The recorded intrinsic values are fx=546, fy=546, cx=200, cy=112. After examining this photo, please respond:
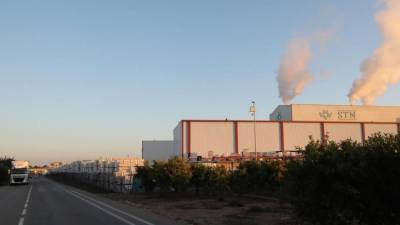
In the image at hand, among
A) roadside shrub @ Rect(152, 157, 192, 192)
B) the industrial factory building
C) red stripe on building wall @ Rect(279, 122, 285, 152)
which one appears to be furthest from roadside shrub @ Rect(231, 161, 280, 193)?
red stripe on building wall @ Rect(279, 122, 285, 152)

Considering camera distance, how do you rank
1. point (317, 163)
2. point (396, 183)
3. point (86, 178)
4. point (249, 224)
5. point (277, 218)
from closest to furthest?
point (396, 183)
point (317, 163)
point (249, 224)
point (277, 218)
point (86, 178)

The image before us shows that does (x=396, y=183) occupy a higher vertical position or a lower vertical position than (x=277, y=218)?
higher

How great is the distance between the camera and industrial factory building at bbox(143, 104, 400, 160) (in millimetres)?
81375

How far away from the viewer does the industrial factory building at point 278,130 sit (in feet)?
267

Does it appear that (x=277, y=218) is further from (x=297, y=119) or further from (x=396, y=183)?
(x=297, y=119)

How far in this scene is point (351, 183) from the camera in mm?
12062

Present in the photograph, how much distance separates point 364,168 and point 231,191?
96.8 ft

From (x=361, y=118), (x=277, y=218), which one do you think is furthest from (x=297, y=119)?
(x=277, y=218)

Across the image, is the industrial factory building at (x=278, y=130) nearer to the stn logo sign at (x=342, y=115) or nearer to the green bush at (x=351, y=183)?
the stn logo sign at (x=342, y=115)

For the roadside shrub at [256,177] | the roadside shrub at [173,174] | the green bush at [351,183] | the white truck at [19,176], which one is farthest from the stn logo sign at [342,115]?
the green bush at [351,183]

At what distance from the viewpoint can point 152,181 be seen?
4228 centimetres

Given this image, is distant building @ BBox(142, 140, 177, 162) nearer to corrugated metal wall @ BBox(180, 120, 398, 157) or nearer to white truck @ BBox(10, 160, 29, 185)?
corrugated metal wall @ BBox(180, 120, 398, 157)

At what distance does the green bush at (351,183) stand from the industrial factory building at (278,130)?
6561 cm

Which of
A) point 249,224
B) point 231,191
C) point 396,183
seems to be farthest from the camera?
point 231,191
